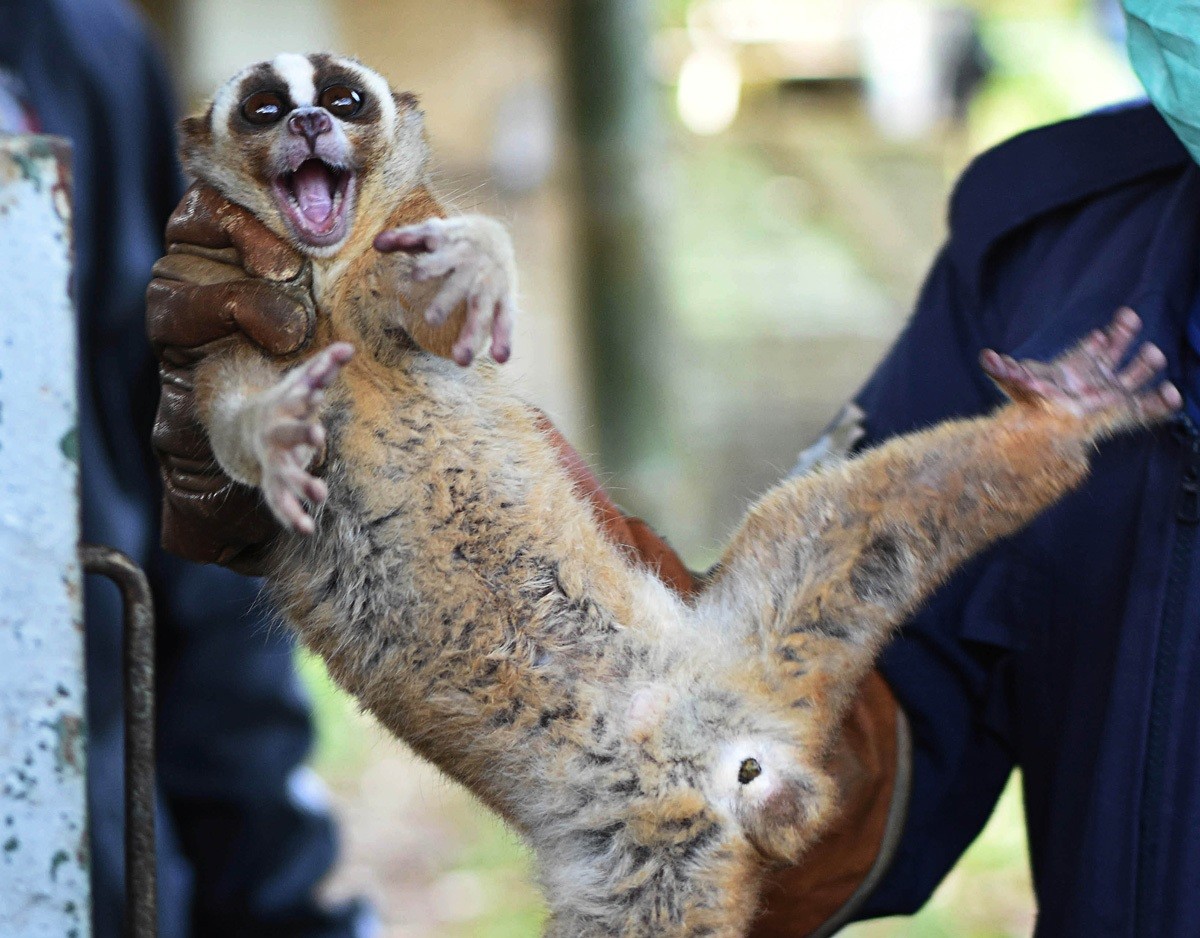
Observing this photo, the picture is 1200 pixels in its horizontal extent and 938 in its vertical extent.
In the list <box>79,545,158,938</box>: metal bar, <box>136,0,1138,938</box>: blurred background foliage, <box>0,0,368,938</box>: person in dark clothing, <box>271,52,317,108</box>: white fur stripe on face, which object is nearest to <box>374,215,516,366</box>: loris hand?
<box>271,52,317,108</box>: white fur stripe on face

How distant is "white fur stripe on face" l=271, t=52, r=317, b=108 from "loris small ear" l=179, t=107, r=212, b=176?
0.18 metres

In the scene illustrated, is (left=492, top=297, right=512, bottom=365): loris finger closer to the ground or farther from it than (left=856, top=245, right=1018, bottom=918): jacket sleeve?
farther from it

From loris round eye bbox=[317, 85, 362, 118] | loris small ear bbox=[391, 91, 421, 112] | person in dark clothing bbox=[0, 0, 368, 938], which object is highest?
loris small ear bbox=[391, 91, 421, 112]

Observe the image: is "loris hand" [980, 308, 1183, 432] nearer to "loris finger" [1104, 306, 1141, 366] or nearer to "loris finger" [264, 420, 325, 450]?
"loris finger" [1104, 306, 1141, 366]

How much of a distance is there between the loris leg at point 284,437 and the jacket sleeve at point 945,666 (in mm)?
1199

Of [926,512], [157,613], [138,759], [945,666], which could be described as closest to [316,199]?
[138,759]

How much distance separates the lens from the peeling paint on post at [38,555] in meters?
1.40

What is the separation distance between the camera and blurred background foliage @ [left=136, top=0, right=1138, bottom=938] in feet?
19.2

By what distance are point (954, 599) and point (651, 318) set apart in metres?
3.89

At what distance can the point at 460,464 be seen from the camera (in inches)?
75.2

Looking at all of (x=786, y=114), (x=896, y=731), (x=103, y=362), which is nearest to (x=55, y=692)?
(x=896, y=731)

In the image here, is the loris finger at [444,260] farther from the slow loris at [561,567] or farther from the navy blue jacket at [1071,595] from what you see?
the navy blue jacket at [1071,595]

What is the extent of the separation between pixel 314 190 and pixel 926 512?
1114 millimetres

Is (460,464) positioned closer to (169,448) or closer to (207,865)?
(169,448)
